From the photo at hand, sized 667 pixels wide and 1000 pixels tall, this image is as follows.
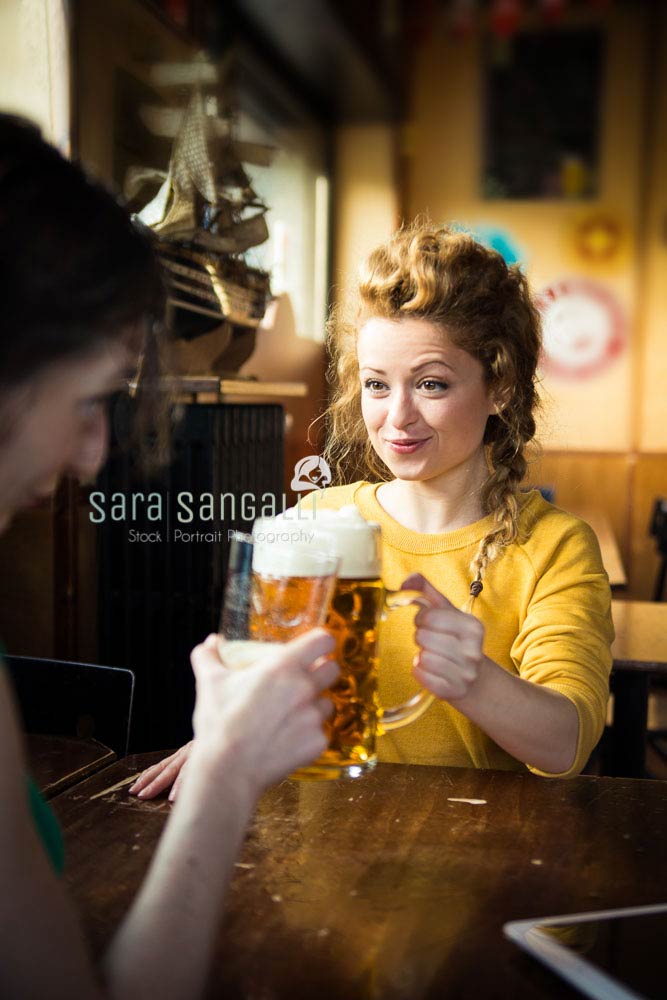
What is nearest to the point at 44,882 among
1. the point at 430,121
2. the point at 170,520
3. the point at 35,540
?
the point at 170,520

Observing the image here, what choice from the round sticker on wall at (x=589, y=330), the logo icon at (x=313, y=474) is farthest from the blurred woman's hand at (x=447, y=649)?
the round sticker on wall at (x=589, y=330)

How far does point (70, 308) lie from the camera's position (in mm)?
649

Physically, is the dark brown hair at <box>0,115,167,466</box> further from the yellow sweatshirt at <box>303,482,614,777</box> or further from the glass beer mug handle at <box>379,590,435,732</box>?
the yellow sweatshirt at <box>303,482,614,777</box>

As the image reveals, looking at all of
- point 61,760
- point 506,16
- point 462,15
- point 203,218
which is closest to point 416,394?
point 61,760

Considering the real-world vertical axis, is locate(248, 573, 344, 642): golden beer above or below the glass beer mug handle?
above

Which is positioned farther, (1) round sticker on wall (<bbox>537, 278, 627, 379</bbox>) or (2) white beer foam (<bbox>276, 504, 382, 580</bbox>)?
(1) round sticker on wall (<bbox>537, 278, 627, 379</bbox>)

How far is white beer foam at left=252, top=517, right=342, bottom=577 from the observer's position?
82 cm

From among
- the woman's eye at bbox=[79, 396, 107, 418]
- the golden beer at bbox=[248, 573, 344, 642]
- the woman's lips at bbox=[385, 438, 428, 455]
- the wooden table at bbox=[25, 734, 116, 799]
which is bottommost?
the wooden table at bbox=[25, 734, 116, 799]

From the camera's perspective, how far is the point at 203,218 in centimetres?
252

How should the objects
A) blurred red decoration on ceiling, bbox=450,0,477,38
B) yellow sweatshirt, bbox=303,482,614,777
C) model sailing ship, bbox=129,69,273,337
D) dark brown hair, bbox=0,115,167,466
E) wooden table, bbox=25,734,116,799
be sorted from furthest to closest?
blurred red decoration on ceiling, bbox=450,0,477,38, model sailing ship, bbox=129,69,273,337, yellow sweatshirt, bbox=303,482,614,777, wooden table, bbox=25,734,116,799, dark brown hair, bbox=0,115,167,466

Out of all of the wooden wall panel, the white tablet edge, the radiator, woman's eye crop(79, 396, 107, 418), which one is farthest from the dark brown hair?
the wooden wall panel

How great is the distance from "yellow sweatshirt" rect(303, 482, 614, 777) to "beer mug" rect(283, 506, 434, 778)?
405 mm

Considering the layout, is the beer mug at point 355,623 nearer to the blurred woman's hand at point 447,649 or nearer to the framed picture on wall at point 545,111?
the blurred woman's hand at point 447,649

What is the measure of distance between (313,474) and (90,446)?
1.10 meters
